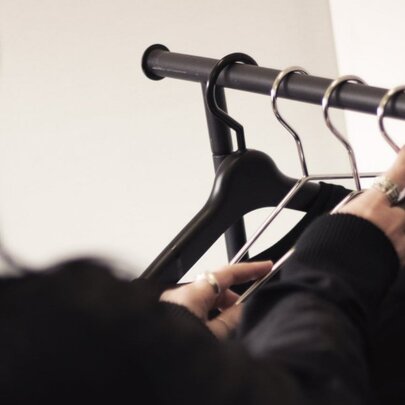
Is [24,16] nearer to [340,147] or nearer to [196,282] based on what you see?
[340,147]

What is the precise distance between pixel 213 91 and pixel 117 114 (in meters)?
0.86

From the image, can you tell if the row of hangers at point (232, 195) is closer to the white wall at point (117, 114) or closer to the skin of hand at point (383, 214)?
the skin of hand at point (383, 214)

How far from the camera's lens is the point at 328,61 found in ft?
5.62

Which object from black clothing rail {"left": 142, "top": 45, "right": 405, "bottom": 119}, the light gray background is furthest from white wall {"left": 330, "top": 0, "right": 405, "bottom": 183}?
black clothing rail {"left": 142, "top": 45, "right": 405, "bottom": 119}

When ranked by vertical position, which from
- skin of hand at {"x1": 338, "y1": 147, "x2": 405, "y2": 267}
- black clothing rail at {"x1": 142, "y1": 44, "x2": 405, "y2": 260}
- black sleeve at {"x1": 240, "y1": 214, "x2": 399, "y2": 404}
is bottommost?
black sleeve at {"x1": 240, "y1": 214, "x2": 399, "y2": 404}

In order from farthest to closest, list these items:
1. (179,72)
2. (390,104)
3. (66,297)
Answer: (179,72) → (390,104) → (66,297)

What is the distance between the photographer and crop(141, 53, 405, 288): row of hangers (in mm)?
714

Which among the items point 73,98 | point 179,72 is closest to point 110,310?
point 179,72

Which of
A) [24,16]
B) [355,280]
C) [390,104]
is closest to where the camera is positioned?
[355,280]

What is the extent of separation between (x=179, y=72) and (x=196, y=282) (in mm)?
273

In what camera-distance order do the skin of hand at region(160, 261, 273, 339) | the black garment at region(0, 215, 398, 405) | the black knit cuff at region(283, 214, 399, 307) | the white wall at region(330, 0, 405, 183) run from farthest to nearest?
the white wall at region(330, 0, 405, 183) < the skin of hand at region(160, 261, 273, 339) < the black knit cuff at region(283, 214, 399, 307) < the black garment at region(0, 215, 398, 405)

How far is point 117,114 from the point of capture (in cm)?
158

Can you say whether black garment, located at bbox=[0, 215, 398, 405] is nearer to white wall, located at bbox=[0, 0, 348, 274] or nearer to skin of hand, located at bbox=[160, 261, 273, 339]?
skin of hand, located at bbox=[160, 261, 273, 339]

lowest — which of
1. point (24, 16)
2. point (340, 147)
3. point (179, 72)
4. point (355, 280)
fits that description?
point (340, 147)
